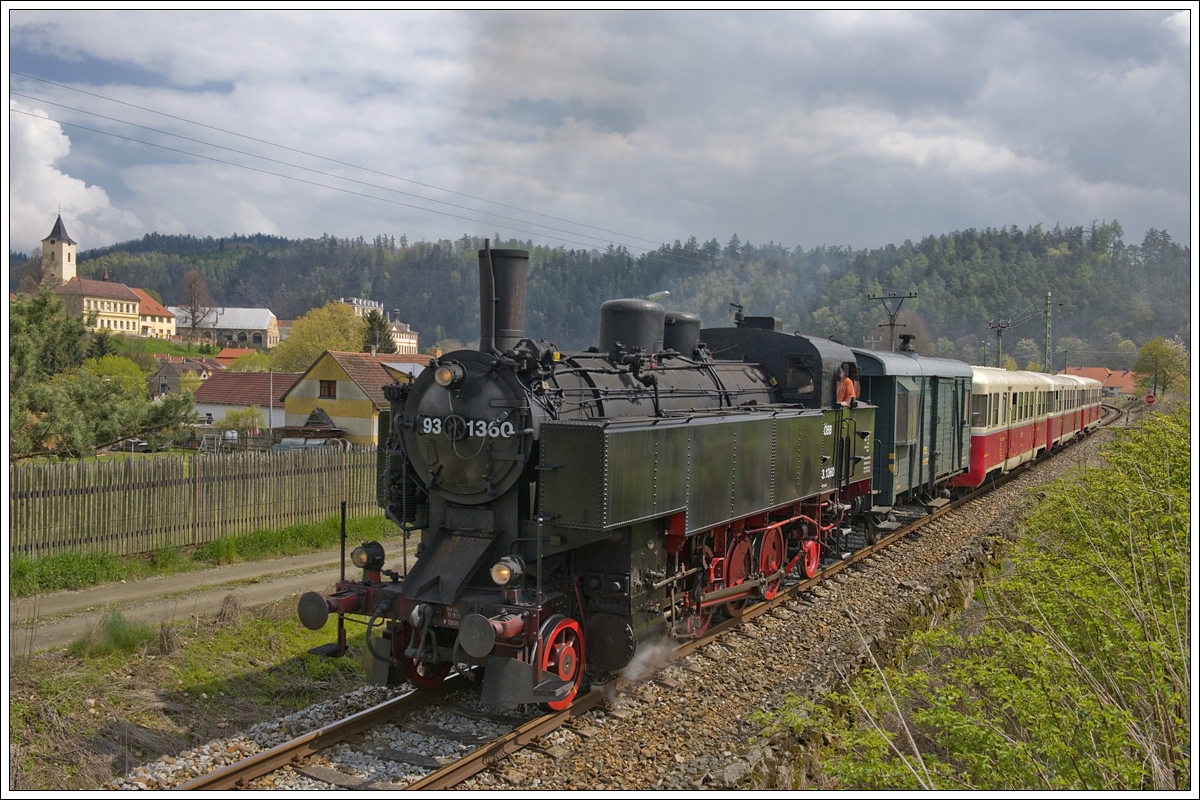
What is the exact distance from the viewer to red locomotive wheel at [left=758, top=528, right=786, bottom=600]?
9.15 metres

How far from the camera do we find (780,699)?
688 cm

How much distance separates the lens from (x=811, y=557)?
Result: 10445mm

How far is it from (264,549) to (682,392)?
7.22 m

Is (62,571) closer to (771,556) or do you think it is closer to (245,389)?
(771,556)

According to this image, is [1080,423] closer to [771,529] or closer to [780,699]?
[771,529]

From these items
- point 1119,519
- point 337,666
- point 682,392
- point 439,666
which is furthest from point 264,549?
point 1119,519

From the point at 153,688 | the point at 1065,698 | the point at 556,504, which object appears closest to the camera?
the point at 1065,698

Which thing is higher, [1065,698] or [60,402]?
[60,402]

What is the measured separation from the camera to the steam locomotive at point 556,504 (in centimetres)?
614

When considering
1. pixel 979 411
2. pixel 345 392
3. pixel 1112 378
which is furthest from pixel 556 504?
pixel 1112 378

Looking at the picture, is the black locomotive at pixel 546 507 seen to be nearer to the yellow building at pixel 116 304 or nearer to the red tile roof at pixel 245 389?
the red tile roof at pixel 245 389

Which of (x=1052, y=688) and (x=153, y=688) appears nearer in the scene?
(x=1052, y=688)

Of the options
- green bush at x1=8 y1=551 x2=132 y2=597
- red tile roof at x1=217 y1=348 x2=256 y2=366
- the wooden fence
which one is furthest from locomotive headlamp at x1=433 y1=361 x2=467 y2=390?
red tile roof at x1=217 y1=348 x2=256 y2=366

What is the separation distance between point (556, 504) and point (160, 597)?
614cm
